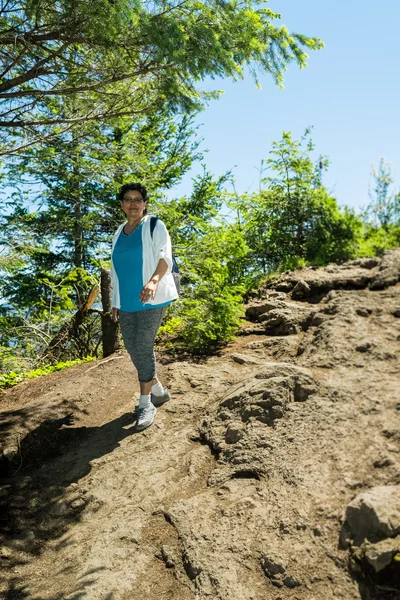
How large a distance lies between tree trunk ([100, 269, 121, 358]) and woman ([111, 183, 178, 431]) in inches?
96.0

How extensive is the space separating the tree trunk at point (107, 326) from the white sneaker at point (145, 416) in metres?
2.46

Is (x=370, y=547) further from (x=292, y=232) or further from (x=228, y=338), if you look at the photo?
(x=292, y=232)

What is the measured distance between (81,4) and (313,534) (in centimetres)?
508

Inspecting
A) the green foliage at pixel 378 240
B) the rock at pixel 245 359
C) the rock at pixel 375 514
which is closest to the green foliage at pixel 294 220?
the green foliage at pixel 378 240

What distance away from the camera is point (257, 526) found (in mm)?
3258

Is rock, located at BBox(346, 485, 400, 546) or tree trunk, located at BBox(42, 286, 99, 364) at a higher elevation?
tree trunk, located at BBox(42, 286, 99, 364)

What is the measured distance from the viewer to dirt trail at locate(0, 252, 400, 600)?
122 inches

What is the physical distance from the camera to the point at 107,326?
743 cm

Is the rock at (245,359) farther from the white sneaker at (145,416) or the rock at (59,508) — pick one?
the rock at (59,508)

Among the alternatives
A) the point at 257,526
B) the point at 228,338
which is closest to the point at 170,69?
the point at 228,338

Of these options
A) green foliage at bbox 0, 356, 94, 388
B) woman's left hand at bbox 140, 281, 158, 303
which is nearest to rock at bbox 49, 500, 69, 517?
woman's left hand at bbox 140, 281, 158, 303

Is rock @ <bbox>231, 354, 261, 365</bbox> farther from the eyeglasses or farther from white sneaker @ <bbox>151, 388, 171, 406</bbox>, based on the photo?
the eyeglasses

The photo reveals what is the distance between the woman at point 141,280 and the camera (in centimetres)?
461

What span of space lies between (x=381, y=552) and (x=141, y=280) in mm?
2925
